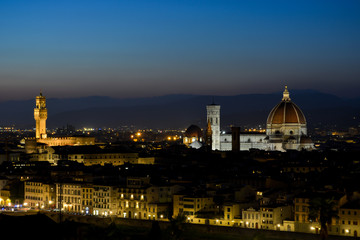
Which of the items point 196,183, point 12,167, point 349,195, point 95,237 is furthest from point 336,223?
point 12,167

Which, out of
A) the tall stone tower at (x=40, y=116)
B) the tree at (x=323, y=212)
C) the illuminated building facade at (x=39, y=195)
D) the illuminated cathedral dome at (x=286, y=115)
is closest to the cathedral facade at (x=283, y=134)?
the illuminated cathedral dome at (x=286, y=115)

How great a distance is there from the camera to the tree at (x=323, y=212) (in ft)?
191

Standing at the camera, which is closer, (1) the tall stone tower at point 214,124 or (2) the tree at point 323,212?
(2) the tree at point 323,212

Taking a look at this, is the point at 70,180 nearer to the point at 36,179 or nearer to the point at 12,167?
the point at 36,179

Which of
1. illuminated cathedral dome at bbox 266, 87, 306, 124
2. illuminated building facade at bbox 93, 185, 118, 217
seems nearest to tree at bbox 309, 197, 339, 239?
illuminated building facade at bbox 93, 185, 118, 217

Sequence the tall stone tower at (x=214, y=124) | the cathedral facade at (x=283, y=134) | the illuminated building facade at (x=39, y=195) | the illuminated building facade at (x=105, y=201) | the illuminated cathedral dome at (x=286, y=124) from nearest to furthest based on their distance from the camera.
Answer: the illuminated building facade at (x=105, y=201) → the illuminated building facade at (x=39, y=195) → the cathedral facade at (x=283, y=134) → the illuminated cathedral dome at (x=286, y=124) → the tall stone tower at (x=214, y=124)

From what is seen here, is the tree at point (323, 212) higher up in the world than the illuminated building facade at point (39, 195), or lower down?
lower down

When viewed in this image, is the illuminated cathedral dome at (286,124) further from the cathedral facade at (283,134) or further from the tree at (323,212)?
the tree at (323,212)

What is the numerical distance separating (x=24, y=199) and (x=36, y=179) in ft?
10.3

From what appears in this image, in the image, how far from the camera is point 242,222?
2598 inches

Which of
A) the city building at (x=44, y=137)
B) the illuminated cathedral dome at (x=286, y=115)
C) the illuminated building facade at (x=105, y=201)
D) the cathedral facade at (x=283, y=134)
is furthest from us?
the city building at (x=44, y=137)

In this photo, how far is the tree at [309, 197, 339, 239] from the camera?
5822 cm

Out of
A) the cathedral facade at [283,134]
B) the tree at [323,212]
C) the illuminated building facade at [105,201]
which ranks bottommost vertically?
the tree at [323,212]

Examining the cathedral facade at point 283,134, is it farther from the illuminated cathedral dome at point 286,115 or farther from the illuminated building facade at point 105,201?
the illuminated building facade at point 105,201
